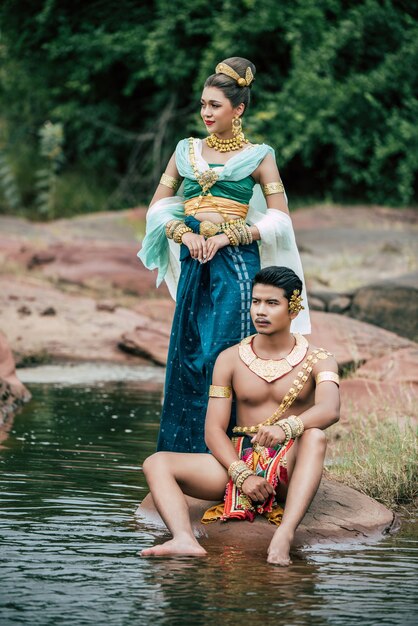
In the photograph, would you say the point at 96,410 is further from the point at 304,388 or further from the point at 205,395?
the point at 304,388

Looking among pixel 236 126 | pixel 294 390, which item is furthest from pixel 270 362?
pixel 236 126

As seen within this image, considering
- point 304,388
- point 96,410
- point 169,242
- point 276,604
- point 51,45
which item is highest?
point 51,45

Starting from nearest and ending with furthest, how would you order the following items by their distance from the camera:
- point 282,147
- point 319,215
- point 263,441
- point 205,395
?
point 263,441
point 205,395
point 319,215
point 282,147

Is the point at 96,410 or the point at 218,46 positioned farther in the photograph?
the point at 218,46

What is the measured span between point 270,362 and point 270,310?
0.25 metres

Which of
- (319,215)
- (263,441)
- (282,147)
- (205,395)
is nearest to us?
(263,441)

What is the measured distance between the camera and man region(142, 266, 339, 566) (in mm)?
5402

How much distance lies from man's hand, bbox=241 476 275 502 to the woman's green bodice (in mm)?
1526

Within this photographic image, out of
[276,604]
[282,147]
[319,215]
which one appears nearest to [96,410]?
[276,604]

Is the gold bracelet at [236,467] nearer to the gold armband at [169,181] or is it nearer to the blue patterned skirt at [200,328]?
the blue patterned skirt at [200,328]

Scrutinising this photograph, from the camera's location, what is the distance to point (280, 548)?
Result: 5109mm

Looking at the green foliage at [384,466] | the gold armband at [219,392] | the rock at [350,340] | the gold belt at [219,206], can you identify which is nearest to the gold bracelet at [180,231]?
the gold belt at [219,206]

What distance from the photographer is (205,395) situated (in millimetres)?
6215

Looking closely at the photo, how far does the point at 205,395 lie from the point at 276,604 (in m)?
1.90
